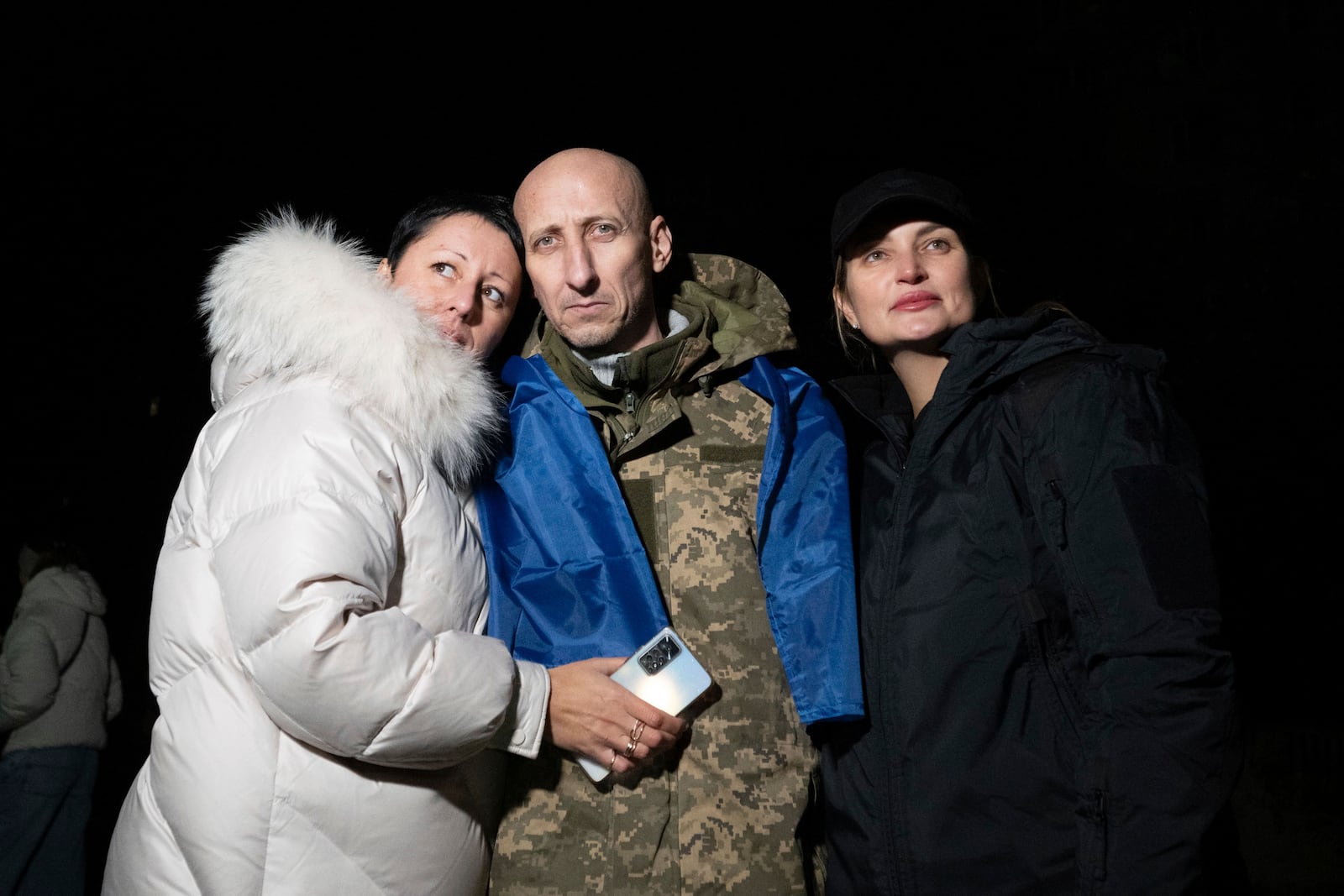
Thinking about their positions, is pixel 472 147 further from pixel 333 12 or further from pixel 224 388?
pixel 224 388

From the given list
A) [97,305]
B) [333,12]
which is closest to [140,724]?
[97,305]

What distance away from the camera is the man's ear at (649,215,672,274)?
186 cm

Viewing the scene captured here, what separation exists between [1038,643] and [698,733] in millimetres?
563

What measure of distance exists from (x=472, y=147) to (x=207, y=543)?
1.89m

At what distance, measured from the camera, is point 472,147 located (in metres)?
2.83

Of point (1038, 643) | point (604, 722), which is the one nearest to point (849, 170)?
point (1038, 643)

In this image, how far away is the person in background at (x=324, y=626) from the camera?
116cm

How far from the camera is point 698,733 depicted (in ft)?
4.83

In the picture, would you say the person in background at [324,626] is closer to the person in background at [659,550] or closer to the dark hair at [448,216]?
the person in background at [659,550]

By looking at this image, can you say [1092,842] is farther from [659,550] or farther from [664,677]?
[659,550]

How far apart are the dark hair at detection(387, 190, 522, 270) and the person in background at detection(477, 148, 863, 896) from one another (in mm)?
43

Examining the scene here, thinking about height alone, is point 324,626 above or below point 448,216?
below

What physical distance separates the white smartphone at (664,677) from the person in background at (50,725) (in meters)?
2.43

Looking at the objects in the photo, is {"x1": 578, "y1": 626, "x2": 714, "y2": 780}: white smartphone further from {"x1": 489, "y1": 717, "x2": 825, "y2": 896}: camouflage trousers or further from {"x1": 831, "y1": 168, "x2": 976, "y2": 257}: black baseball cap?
{"x1": 831, "y1": 168, "x2": 976, "y2": 257}: black baseball cap
